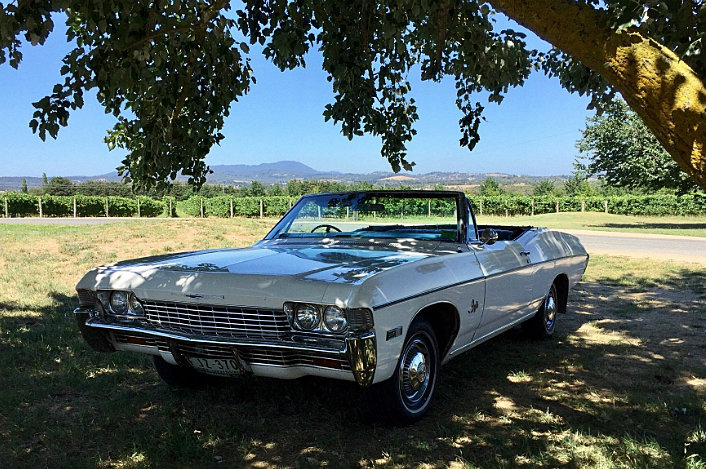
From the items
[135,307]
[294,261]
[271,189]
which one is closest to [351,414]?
[294,261]

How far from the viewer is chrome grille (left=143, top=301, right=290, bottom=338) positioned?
10.8ft

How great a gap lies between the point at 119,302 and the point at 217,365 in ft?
2.92

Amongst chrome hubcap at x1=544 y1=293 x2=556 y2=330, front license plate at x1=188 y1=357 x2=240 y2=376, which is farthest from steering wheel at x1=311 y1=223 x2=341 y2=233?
chrome hubcap at x1=544 y1=293 x2=556 y2=330

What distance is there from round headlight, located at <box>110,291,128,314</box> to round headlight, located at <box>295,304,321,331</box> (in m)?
1.31

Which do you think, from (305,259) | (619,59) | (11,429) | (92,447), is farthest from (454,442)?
(11,429)

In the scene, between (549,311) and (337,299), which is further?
(549,311)

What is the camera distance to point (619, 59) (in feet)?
10.5

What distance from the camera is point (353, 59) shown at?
6973 millimetres

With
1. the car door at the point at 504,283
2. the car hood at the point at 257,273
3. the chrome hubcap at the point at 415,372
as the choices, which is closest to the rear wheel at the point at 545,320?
the car door at the point at 504,283

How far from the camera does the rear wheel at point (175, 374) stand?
4.38 meters

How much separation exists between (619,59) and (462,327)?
1999mm

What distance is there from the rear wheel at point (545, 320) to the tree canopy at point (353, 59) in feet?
6.93

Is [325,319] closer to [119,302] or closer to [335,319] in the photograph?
[335,319]

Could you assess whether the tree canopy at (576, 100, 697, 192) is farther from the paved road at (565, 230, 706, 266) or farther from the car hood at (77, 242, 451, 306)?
the car hood at (77, 242, 451, 306)
